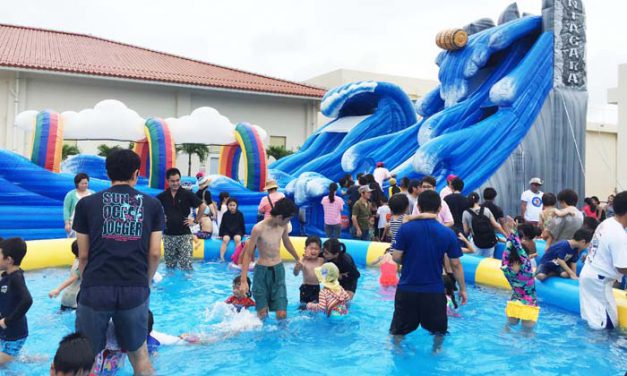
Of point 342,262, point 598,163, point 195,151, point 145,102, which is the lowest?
point 342,262

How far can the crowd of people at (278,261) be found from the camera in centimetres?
293

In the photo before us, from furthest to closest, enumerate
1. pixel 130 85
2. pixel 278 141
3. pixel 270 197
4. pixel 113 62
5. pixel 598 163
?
1. pixel 598 163
2. pixel 278 141
3. pixel 113 62
4. pixel 130 85
5. pixel 270 197

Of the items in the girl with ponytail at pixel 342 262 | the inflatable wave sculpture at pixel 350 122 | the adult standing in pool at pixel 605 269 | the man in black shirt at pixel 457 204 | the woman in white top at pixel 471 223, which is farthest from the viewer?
the inflatable wave sculpture at pixel 350 122

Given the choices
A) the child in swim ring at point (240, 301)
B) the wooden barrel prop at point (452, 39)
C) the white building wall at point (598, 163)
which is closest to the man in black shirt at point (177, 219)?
the child in swim ring at point (240, 301)

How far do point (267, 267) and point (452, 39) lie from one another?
905 centimetres

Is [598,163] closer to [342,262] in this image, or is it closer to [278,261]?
[342,262]

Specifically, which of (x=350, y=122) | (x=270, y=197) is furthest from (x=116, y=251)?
(x=350, y=122)

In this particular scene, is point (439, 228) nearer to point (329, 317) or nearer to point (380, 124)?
point (329, 317)

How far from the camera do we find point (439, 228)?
4.01 metres

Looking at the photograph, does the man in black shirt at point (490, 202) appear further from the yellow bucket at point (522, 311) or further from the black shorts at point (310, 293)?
the black shorts at point (310, 293)

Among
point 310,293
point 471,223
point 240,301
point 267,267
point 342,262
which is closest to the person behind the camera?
point 267,267

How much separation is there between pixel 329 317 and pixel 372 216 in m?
4.40

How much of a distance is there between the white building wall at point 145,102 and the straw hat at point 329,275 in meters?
15.4

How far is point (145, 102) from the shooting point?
64.1 feet
